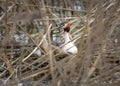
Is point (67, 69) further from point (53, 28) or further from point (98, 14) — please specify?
point (53, 28)

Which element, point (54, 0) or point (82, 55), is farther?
point (54, 0)

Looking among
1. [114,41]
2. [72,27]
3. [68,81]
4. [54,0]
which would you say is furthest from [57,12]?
[68,81]

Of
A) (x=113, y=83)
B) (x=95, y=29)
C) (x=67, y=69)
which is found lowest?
(x=113, y=83)

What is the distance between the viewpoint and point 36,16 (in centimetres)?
189

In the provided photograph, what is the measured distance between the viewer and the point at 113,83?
2.33 meters

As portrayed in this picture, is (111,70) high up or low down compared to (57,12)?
down

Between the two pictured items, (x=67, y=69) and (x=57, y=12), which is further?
(x=57, y=12)

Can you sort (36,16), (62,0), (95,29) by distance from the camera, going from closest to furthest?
(36,16) → (95,29) → (62,0)

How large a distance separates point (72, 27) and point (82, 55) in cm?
216

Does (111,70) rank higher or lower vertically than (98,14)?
lower

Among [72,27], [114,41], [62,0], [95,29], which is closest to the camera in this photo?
[95,29]

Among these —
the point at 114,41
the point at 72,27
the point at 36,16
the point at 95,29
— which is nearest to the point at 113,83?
the point at 114,41

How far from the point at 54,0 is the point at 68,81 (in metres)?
2.63

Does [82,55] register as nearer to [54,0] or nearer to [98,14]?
[98,14]
